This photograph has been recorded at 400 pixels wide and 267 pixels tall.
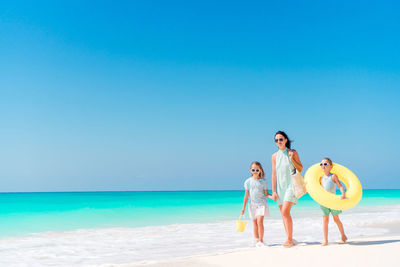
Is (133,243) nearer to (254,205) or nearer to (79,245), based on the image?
(79,245)

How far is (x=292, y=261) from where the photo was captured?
3.69 metres

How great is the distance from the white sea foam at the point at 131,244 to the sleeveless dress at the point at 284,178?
0.91m

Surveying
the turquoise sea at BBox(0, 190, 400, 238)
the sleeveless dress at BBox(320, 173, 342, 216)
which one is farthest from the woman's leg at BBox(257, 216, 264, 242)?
the turquoise sea at BBox(0, 190, 400, 238)

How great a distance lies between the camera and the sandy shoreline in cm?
356

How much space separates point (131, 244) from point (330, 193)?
3511 millimetres

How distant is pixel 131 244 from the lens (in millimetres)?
6141

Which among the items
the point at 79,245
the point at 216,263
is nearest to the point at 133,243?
the point at 79,245

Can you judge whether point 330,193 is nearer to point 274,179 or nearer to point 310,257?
A: point 274,179

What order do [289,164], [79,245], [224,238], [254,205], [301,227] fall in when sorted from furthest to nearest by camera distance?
[301,227] → [224,238] → [79,245] → [254,205] → [289,164]

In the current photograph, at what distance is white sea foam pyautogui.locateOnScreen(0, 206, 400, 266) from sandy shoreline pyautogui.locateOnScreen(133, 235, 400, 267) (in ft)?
2.54

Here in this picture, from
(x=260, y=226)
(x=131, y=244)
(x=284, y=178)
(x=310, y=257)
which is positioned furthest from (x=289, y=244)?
(x=131, y=244)

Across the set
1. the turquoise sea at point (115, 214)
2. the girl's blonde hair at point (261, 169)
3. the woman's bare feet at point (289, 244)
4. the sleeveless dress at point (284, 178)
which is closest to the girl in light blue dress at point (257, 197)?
the girl's blonde hair at point (261, 169)

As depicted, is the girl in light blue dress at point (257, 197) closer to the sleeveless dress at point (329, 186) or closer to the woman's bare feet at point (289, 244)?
the woman's bare feet at point (289, 244)

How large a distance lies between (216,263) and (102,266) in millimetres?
1319
